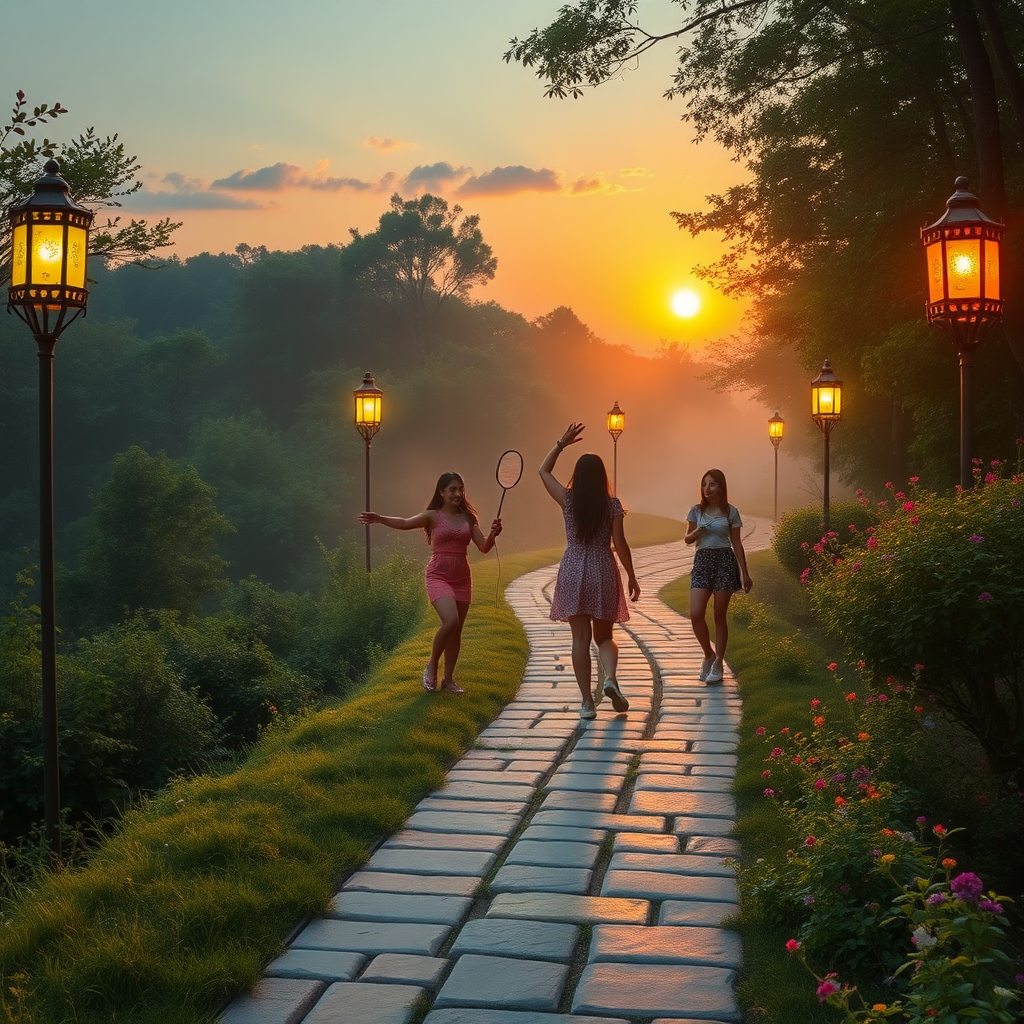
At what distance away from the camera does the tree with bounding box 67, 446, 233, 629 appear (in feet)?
119

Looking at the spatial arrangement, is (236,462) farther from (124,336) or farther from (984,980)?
(984,980)

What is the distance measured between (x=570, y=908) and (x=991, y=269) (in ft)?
18.7

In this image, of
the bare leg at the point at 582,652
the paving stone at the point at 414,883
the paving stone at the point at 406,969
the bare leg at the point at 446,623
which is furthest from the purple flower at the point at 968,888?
the bare leg at the point at 446,623

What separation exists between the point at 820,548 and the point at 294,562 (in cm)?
4324

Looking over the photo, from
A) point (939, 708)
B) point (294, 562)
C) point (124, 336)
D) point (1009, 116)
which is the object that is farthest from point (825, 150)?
point (124, 336)

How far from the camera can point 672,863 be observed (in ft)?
15.6

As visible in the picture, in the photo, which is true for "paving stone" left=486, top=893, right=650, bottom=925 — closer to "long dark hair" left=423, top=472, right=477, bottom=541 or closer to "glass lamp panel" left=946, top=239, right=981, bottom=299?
"long dark hair" left=423, top=472, right=477, bottom=541

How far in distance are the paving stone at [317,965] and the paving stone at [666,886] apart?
1.11m

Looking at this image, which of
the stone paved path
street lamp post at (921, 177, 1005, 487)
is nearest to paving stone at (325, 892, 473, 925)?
the stone paved path

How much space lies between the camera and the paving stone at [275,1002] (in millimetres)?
3352

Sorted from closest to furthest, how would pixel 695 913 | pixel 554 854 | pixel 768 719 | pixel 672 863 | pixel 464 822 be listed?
pixel 695 913 → pixel 672 863 → pixel 554 854 → pixel 464 822 → pixel 768 719

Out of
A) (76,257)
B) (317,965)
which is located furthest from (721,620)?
(317,965)

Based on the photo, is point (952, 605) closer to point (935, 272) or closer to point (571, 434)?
point (571, 434)

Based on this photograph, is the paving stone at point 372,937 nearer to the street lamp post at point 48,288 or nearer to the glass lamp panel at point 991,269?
the street lamp post at point 48,288
